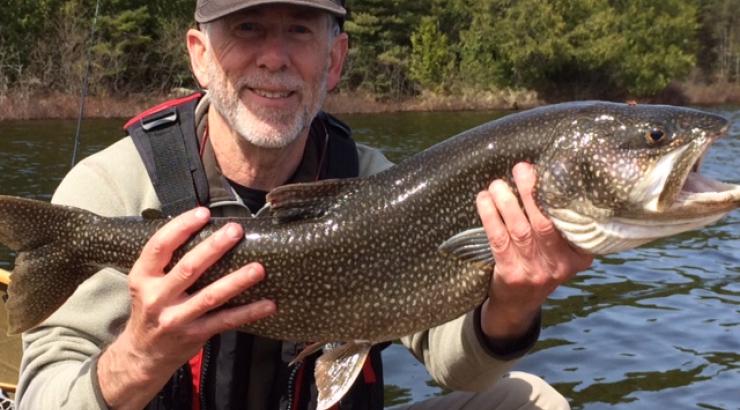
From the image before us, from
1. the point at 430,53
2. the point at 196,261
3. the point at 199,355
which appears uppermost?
the point at 196,261

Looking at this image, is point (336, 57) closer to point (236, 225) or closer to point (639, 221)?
point (236, 225)

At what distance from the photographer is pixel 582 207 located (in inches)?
128

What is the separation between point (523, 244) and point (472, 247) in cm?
20

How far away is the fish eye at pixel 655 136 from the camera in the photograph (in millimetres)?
3248

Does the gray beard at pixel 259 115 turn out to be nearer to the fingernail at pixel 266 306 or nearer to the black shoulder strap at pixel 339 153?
the black shoulder strap at pixel 339 153

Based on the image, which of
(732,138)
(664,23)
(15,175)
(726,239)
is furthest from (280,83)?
(664,23)

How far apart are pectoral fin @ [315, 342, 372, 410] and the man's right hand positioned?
419 millimetres

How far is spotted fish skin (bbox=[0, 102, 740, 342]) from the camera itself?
3250 mm

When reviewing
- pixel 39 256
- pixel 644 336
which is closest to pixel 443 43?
pixel 644 336

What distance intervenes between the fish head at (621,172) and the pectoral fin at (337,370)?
96cm

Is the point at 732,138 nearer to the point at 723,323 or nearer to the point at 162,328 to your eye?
the point at 723,323

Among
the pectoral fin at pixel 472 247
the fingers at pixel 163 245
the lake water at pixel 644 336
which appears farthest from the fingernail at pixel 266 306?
the lake water at pixel 644 336

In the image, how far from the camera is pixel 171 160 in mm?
3797

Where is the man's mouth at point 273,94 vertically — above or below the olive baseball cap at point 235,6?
below
